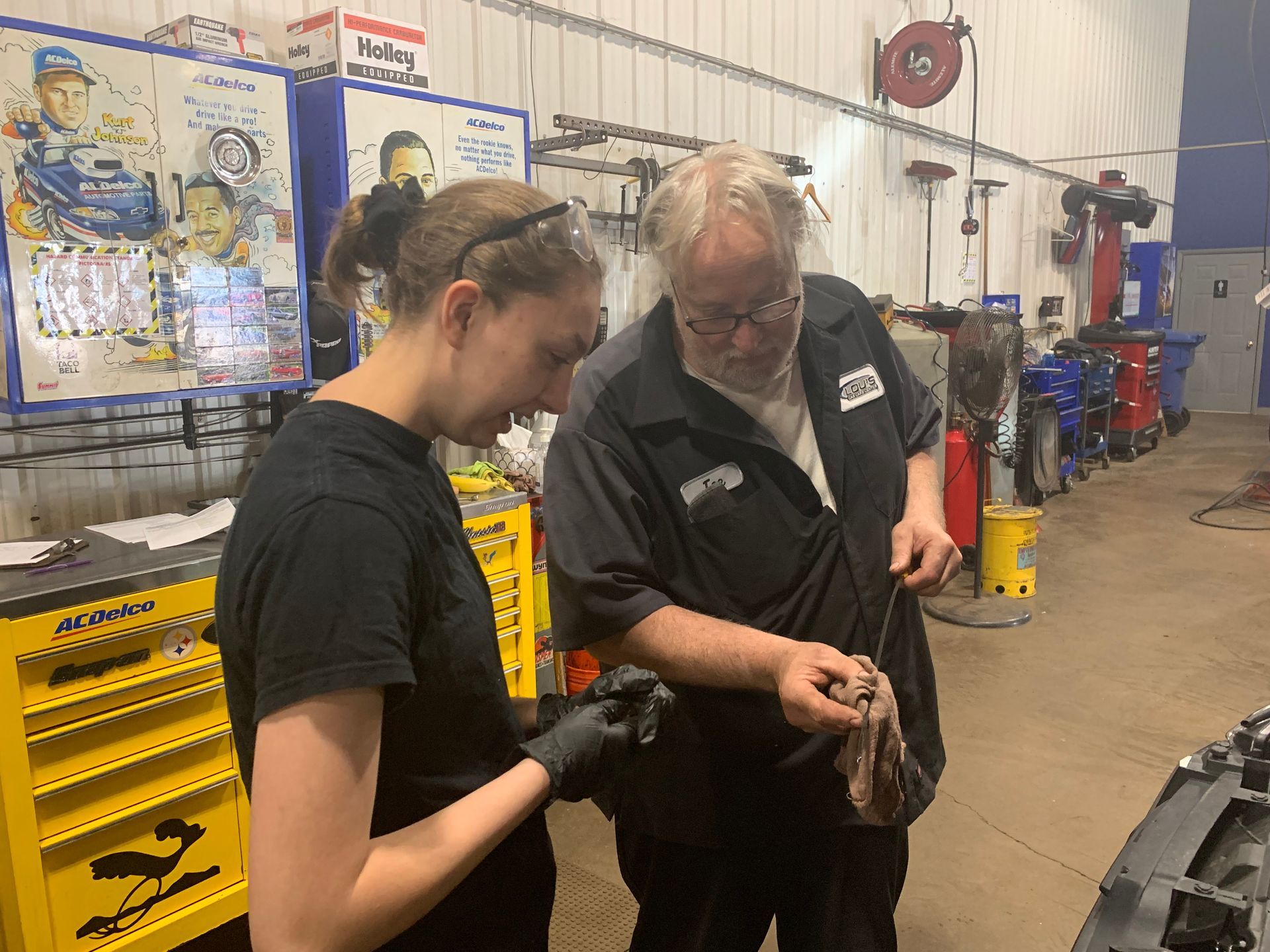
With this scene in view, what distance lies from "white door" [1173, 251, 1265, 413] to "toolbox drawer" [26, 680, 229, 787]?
12.4 meters

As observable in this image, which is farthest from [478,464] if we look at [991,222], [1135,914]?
[991,222]

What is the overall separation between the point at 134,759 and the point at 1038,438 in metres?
6.18

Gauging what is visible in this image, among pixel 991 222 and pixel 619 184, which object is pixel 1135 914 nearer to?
pixel 619 184

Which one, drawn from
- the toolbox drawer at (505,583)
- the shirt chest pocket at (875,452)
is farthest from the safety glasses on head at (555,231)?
the toolbox drawer at (505,583)

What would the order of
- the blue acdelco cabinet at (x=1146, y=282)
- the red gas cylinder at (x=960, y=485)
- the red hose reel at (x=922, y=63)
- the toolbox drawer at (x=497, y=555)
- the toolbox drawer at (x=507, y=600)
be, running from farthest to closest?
the blue acdelco cabinet at (x=1146, y=282) < the red hose reel at (x=922, y=63) < the red gas cylinder at (x=960, y=485) < the toolbox drawer at (x=507, y=600) < the toolbox drawer at (x=497, y=555)

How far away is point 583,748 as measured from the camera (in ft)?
3.45

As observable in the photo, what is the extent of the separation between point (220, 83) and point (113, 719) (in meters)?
1.58

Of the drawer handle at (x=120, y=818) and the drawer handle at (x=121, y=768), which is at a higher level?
the drawer handle at (x=121, y=768)

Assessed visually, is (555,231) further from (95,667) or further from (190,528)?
(190,528)

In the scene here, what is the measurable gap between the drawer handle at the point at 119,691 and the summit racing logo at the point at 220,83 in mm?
1437

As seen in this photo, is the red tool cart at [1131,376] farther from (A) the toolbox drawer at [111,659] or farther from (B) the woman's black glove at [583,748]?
(B) the woman's black glove at [583,748]

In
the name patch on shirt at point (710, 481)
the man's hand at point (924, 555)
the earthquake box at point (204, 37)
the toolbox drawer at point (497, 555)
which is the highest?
the earthquake box at point (204, 37)

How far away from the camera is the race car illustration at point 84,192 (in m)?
2.05

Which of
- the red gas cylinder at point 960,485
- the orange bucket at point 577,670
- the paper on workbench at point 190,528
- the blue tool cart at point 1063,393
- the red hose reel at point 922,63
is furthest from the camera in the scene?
the blue tool cart at point 1063,393
